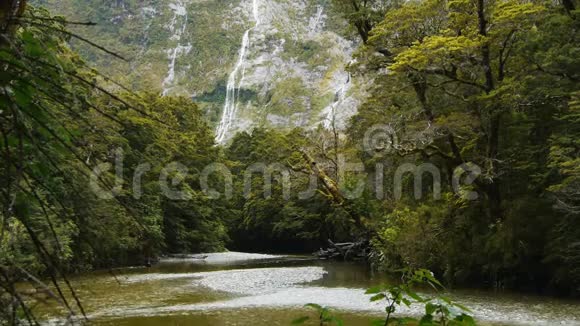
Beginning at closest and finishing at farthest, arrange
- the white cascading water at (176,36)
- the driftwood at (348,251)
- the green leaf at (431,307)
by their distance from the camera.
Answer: the green leaf at (431,307)
the driftwood at (348,251)
the white cascading water at (176,36)

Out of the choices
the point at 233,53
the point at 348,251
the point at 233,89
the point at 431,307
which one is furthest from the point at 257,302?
the point at 233,53

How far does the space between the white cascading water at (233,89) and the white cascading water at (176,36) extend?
43.8ft

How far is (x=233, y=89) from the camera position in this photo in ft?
390

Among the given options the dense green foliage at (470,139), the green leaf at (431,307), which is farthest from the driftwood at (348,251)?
the green leaf at (431,307)

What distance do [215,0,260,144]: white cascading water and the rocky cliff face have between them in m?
0.20

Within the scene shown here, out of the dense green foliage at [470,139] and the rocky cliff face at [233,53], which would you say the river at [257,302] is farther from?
the rocky cliff face at [233,53]

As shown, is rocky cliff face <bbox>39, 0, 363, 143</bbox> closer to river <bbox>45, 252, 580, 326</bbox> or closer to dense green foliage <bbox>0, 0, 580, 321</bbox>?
dense green foliage <bbox>0, 0, 580, 321</bbox>

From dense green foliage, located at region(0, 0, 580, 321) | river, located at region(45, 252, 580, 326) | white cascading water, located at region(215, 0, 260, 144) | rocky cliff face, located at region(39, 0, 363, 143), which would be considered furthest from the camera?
rocky cliff face, located at region(39, 0, 363, 143)

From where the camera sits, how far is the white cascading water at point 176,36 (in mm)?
126850

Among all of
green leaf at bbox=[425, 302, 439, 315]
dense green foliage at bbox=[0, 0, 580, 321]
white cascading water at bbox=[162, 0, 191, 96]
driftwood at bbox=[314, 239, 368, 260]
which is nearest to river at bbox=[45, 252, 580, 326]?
dense green foliage at bbox=[0, 0, 580, 321]

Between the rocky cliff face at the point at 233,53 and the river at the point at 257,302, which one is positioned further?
the rocky cliff face at the point at 233,53

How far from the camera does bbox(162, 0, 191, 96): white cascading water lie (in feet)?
416

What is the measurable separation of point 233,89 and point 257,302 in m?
108

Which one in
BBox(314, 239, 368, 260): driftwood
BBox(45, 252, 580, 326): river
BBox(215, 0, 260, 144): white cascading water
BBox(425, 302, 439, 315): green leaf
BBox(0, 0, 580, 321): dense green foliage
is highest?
BBox(215, 0, 260, 144): white cascading water
